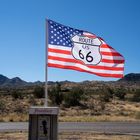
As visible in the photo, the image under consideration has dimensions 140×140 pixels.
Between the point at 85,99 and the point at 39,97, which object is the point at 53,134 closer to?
the point at 85,99

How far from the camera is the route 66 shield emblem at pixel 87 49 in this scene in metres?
17.4

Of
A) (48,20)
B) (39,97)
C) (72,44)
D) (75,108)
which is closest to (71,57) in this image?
(72,44)

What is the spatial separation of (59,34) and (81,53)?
1.13 meters

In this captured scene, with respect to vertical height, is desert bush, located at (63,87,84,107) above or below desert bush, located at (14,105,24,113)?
above

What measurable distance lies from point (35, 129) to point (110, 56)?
15.1 ft

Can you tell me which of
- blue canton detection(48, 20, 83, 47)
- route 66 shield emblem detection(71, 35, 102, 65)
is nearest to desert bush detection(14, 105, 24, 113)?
route 66 shield emblem detection(71, 35, 102, 65)

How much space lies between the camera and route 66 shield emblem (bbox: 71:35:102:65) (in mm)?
17438

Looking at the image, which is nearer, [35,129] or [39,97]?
[35,129]

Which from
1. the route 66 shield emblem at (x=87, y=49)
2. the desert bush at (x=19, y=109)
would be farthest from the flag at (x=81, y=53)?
the desert bush at (x=19, y=109)

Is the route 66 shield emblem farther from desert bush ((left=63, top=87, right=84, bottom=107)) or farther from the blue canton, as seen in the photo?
desert bush ((left=63, top=87, right=84, bottom=107))

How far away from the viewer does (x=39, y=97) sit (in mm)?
73938

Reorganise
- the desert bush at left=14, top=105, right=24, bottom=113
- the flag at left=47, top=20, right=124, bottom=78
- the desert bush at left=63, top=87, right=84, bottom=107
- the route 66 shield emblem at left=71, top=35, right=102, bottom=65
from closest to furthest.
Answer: the flag at left=47, top=20, right=124, bottom=78 < the route 66 shield emblem at left=71, top=35, right=102, bottom=65 < the desert bush at left=14, top=105, right=24, bottom=113 < the desert bush at left=63, top=87, right=84, bottom=107

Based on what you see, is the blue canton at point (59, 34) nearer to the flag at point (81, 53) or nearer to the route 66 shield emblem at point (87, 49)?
the flag at point (81, 53)

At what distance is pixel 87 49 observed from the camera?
58.2ft
